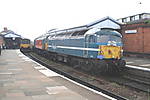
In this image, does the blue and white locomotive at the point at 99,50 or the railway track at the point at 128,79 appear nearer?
the railway track at the point at 128,79

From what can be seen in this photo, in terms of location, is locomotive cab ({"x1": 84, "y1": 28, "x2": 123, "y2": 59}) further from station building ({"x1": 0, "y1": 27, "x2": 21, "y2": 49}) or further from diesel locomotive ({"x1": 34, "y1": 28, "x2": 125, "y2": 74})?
station building ({"x1": 0, "y1": 27, "x2": 21, "y2": 49})

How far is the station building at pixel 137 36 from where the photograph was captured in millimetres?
24305

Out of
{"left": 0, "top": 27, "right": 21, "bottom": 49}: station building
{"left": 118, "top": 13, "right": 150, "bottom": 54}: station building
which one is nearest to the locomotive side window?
{"left": 118, "top": 13, "right": 150, "bottom": 54}: station building

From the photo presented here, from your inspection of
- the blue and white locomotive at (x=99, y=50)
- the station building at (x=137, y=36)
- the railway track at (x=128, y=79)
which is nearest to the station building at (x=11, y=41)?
the station building at (x=137, y=36)

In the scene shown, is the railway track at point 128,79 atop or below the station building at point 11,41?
below

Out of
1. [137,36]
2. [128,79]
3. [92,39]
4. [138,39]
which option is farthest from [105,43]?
[137,36]

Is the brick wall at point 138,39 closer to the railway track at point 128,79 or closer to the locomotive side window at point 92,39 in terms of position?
the railway track at point 128,79

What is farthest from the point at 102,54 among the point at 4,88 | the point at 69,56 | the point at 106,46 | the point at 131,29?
the point at 131,29

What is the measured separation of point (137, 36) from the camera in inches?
1020

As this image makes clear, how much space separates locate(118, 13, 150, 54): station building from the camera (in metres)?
24.3

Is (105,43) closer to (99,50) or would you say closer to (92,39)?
(99,50)

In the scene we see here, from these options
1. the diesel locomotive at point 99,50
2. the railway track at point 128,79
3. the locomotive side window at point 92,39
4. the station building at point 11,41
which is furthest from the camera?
the station building at point 11,41

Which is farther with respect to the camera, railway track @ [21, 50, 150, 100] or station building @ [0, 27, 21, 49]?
station building @ [0, 27, 21, 49]

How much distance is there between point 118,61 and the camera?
14344 mm
